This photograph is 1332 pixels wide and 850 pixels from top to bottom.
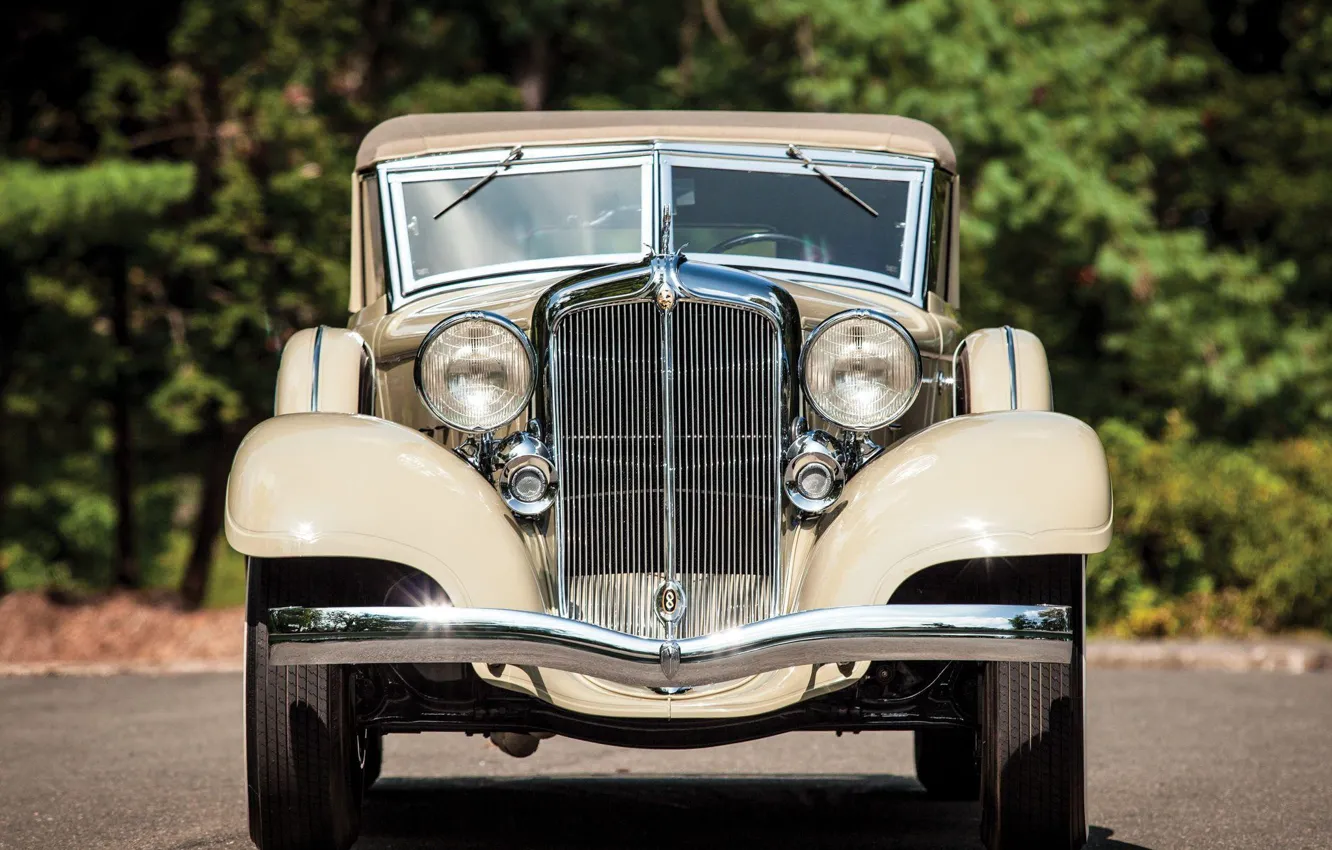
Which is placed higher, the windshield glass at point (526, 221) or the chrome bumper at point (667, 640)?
the windshield glass at point (526, 221)

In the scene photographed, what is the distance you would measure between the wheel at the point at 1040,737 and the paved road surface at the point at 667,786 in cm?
81

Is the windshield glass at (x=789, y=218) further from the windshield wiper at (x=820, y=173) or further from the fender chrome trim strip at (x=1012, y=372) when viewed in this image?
the fender chrome trim strip at (x=1012, y=372)

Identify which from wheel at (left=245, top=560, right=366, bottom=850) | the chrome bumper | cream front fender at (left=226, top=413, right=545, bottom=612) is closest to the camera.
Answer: the chrome bumper

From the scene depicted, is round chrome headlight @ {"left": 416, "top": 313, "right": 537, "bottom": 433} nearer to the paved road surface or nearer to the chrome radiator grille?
the chrome radiator grille

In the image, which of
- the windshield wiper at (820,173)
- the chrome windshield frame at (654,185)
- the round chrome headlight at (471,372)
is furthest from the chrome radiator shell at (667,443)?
the windshield wiper at (820,173)

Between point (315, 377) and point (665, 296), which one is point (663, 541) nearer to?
point (665, 296)

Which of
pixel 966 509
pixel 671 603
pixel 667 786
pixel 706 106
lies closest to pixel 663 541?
pixel 671 603

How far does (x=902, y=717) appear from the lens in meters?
5.00

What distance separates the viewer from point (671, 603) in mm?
4898

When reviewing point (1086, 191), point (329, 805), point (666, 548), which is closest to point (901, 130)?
point (666, 548)

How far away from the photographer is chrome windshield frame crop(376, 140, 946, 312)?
598cm

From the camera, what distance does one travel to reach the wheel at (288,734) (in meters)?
4.70

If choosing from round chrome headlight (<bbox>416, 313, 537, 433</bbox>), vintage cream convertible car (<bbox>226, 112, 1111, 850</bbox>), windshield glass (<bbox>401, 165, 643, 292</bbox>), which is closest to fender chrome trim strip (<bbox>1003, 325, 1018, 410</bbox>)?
vintage cream convertible car (<bbox>226, 112, 1111, 850</bbox>)

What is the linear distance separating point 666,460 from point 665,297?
0.44m
